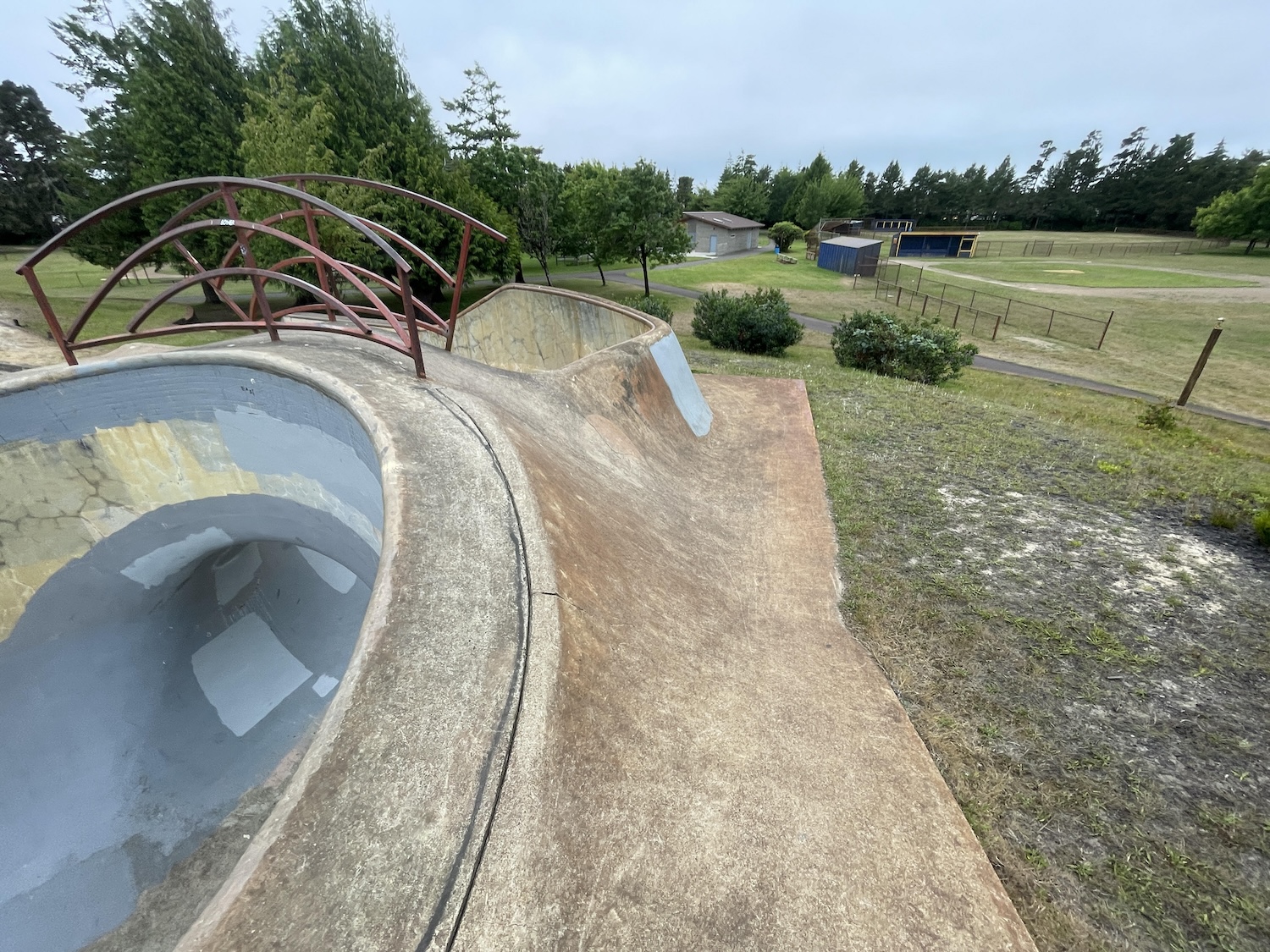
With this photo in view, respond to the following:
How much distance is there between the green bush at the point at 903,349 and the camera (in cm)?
1705

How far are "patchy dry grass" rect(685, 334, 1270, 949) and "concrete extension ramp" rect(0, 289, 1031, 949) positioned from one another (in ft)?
1.64

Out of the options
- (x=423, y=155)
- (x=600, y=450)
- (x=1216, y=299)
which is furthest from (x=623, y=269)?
(x=600, y=450)

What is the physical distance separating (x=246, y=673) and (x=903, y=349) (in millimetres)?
18840

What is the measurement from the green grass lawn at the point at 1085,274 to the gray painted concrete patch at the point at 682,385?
5039cm

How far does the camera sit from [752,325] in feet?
70.5

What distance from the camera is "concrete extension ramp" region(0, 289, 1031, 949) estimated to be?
2.35m

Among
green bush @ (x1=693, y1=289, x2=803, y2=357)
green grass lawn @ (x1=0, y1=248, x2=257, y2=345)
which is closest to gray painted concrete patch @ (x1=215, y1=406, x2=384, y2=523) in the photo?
green grass lawn @ (x1=0, y1=248, x2=257, y2=345)

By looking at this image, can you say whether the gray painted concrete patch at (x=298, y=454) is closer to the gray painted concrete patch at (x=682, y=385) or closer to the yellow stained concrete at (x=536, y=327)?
the gray painted concrete patch at (x=682, y=385)

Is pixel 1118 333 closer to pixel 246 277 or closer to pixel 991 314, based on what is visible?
pixel 991 314

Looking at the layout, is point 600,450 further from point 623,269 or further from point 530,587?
point 623,269

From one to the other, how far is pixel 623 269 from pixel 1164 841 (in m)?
56.0

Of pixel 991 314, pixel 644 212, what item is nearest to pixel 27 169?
pixel 644 212

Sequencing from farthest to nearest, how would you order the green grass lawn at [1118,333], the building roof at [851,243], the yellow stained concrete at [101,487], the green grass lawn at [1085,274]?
the building roof at [851,243]
the green grass lawn at [1085,274]
the green grass lawn at [1118,333]
the yellow stained concrete at [101,487]

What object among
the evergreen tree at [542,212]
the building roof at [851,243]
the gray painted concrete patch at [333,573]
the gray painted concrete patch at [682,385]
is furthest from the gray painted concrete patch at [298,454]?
the building roof at [851,243]
